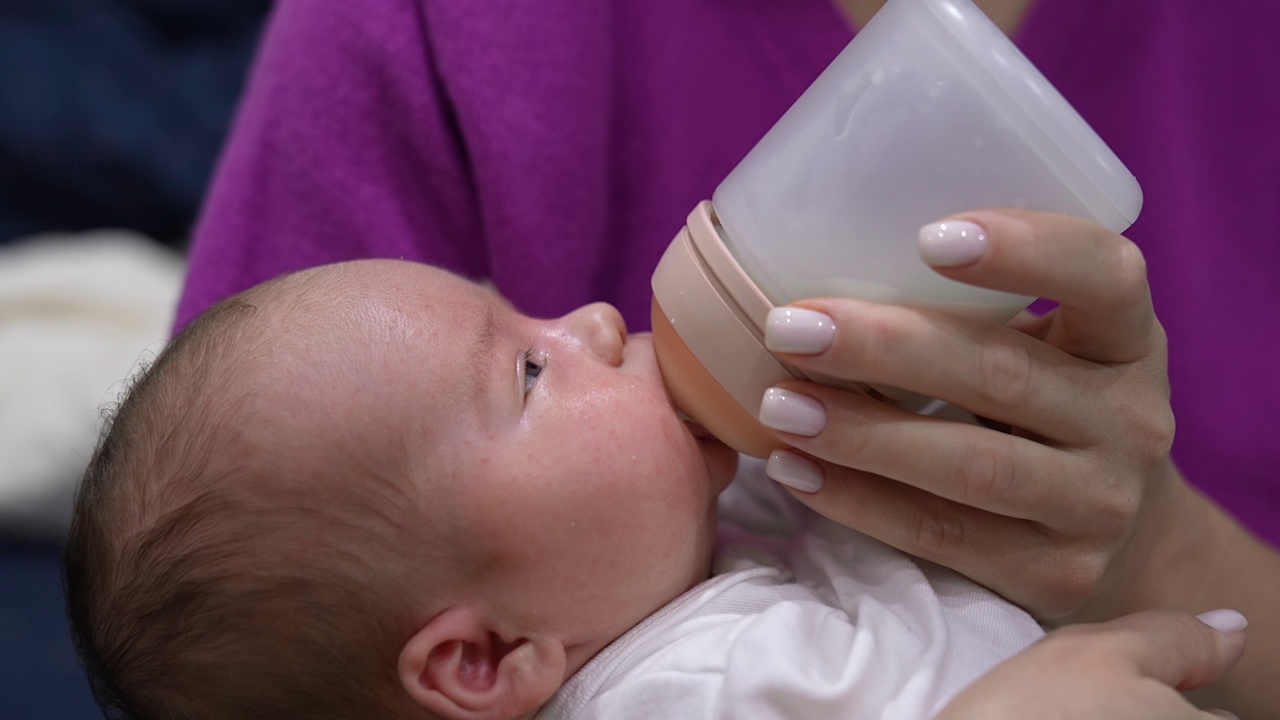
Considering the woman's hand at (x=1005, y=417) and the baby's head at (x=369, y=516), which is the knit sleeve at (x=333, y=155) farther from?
the woman's hand at (x=1005, y=417)

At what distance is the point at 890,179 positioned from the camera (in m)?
0.66

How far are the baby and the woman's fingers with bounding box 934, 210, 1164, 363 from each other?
0.26 meters

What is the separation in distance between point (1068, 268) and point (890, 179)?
13 centimetres

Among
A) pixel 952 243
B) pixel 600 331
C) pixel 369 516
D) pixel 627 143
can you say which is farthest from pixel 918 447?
pixel 627 143

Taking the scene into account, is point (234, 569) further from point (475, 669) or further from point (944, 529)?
point (944, 529)

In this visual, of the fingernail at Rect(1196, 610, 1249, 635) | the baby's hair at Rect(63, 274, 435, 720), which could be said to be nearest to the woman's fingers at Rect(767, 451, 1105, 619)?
the fingernail at Rect(1196, 610, 1249, 635)

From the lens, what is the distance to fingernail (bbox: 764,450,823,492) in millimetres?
788

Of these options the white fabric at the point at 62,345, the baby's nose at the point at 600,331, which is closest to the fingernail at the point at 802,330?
the baby's nose at the point at 600,331

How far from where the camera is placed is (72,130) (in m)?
2.13

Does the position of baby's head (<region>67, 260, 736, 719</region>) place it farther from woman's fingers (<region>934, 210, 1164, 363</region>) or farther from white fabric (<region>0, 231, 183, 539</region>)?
white fabric (<region>0, 231, 183, 539</region>)

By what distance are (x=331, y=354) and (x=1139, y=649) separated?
2.10ft

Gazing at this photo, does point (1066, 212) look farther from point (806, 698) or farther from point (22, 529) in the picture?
point (22, 529)

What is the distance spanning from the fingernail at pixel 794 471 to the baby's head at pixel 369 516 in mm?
93

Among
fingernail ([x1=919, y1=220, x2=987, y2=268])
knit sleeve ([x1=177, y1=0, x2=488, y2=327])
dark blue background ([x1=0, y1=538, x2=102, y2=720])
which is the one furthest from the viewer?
dark blue background ([x1=0, y1=538, x2=102, y2=720])
